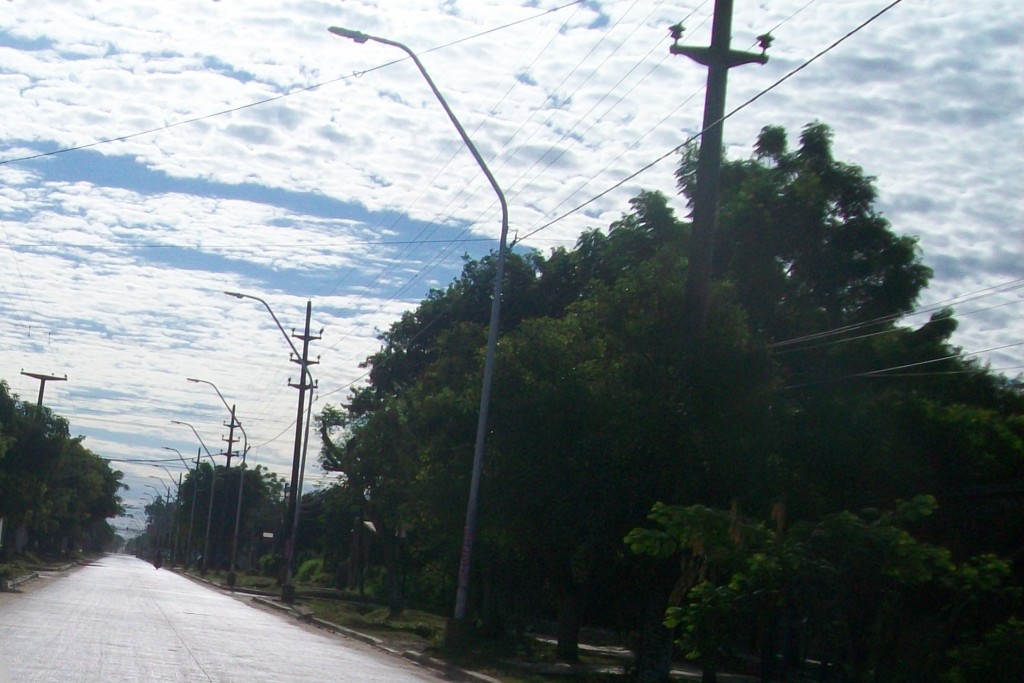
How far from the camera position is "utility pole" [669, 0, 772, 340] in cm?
2111

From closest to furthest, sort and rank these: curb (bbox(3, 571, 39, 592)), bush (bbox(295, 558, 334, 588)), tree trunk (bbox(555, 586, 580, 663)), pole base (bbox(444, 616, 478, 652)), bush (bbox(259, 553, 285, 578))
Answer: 1. pole base (bbox(444, 616, 478, 652))
2. tree trunk (bbox(555, 586, 580, 663))
3. curb (bbox(3, 571, 39, 592))
4. bush (bbox(295, 558, 334, 588))
5. bush (bbox(259, 553, 285, 578))

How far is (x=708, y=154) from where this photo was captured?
2148cm

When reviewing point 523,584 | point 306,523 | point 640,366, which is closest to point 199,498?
Answer: point 306,523

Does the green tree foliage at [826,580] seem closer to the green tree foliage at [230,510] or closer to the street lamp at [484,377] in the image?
the street lamp at [484,377]

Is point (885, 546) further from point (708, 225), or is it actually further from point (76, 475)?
point (76, 475)

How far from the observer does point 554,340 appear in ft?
77.2

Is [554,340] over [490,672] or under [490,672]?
over

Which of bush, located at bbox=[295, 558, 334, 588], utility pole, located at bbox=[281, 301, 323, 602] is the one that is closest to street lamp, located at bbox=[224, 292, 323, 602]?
utility pole, located at bbox=[281, 301, 323, 602]

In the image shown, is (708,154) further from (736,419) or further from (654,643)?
(654,643)

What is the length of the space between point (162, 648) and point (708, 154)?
493 inches

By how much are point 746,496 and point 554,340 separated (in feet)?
16.2

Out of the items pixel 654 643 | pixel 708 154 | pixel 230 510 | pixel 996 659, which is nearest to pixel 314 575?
pixel 230 510

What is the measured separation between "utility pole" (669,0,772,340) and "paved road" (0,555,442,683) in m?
7.94

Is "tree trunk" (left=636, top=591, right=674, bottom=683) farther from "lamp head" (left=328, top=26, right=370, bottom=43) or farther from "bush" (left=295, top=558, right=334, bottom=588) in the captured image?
"bush" (left=295, top=558, right=334, bottom=588)
